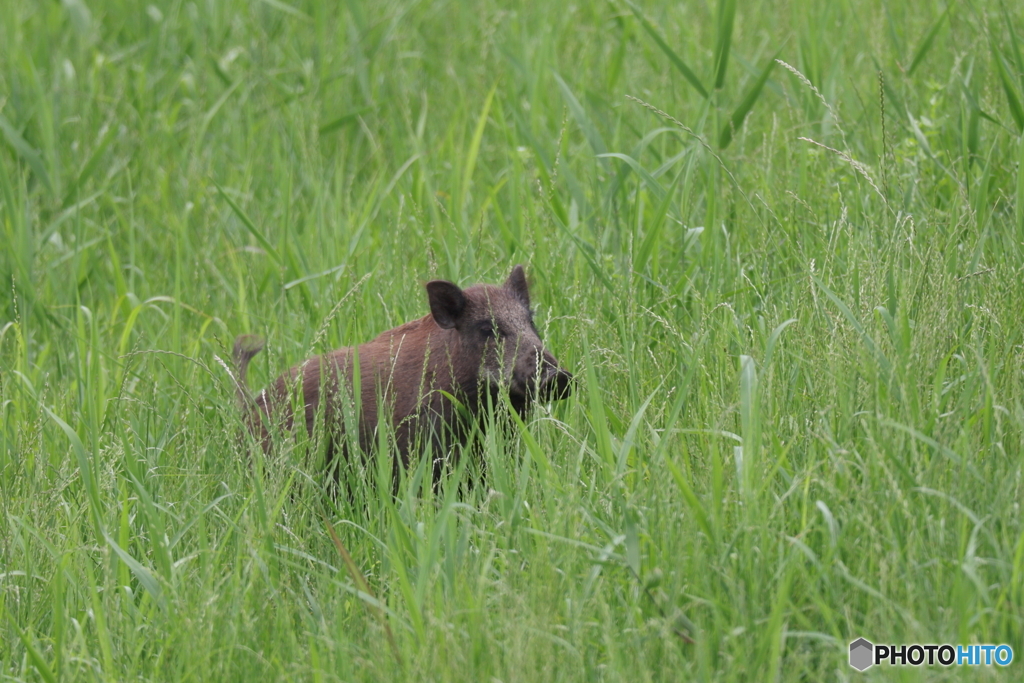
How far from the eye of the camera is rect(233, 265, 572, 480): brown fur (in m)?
4.36

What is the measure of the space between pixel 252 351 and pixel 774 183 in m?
2.37

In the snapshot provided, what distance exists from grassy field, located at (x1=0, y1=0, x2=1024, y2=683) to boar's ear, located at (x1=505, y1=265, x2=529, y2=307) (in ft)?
0.42

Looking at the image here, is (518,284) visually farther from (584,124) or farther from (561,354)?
(584,124)

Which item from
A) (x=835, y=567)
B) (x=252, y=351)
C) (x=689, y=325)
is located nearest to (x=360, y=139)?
(x=252, y=351)

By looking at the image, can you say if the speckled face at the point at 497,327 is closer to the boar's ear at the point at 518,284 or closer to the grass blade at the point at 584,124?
the boar's ear at the point at 518,284

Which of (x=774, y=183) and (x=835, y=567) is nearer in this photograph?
(x=835, y=567)

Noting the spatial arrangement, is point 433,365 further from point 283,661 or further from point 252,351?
point 283,661

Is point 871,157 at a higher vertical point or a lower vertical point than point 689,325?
higher

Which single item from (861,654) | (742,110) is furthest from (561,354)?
(861,654)

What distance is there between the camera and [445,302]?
14.8ft

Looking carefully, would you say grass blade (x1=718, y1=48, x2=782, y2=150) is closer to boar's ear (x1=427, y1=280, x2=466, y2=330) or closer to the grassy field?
the grassy field

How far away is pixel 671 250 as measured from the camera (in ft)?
17.2

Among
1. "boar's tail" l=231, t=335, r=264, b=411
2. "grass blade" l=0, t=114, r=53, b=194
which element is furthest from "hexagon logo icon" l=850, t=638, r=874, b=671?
"grass blade" l=0, t=114, r=53, b=194
